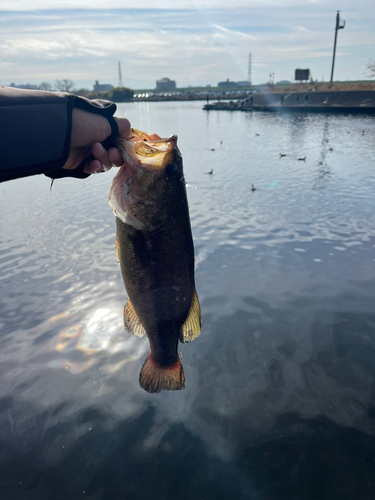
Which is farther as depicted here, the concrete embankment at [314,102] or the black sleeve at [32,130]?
the concrete embankment at [314,102]

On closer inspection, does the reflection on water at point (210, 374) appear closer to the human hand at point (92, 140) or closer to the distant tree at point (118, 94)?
the human hand at point (92, 140)

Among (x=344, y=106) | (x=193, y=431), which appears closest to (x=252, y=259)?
(x=193, y=431)

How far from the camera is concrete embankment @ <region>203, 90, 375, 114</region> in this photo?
5744 cm

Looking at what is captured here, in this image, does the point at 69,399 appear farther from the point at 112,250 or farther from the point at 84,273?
the point at 112,250

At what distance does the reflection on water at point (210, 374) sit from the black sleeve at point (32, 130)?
4.01 meters

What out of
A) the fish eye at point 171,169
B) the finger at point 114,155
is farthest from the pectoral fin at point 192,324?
the finger at point 114,155

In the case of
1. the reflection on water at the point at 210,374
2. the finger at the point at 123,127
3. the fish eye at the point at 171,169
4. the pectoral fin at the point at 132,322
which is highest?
the finger at the point at 123,127

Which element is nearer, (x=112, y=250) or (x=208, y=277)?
(x=208, y=277)

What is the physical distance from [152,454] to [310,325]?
3.99 metres

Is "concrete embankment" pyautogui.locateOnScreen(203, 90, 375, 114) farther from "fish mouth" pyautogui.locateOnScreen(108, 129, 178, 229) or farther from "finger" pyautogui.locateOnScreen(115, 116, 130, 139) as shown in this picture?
"fish mouth" pyautogui.locateOnScreen(108, 129, 178, 229)

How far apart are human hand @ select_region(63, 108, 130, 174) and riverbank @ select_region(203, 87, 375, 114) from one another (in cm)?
6387

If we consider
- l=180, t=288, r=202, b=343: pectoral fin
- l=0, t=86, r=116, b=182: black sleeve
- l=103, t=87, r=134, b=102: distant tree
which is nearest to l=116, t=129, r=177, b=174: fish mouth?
l=0, t=86, r=116, b=182: black sleeve

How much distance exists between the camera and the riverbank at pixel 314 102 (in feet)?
188

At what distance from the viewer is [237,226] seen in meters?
12.0
